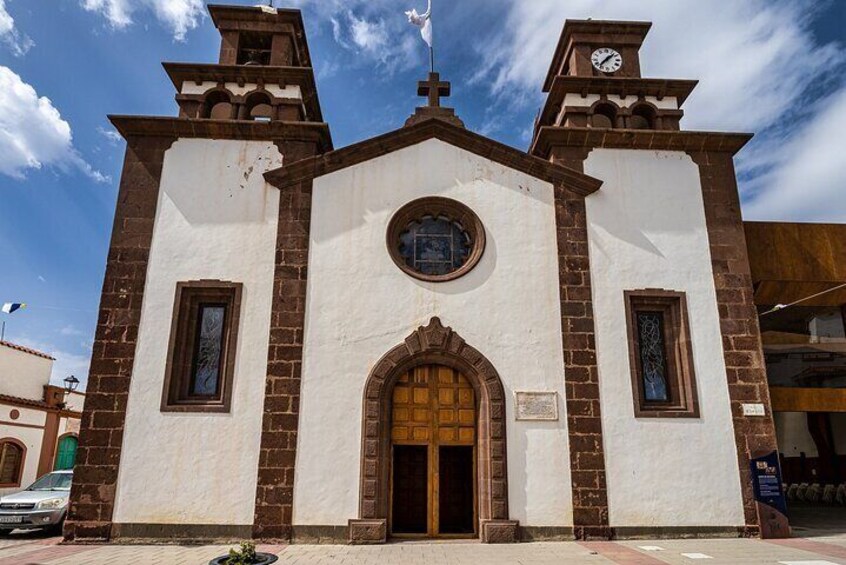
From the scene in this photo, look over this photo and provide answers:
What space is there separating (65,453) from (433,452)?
19707 millimetres

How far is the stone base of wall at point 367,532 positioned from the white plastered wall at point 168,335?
1682 mm

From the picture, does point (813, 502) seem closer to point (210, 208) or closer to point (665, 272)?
point (665, 272)

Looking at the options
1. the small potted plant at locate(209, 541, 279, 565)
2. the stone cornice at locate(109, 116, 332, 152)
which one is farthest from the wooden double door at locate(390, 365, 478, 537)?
the stone cornice at locate(109, 116, 332, 152)

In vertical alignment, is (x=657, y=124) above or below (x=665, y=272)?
above

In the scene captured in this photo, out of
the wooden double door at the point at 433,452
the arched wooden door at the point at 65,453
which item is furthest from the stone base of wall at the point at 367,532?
the arched wooden door at the point at 65,453

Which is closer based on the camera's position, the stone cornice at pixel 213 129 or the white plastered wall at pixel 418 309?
the white plastered wall at pixel 418 309

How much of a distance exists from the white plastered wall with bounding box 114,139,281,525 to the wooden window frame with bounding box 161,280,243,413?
115 millimetres

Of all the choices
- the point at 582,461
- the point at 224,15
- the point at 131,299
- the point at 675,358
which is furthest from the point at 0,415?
the point at 675,358

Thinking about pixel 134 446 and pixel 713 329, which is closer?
pixel 134 446

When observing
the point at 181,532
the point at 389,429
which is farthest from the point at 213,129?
the point at 181,532

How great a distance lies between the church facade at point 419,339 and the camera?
9633mm

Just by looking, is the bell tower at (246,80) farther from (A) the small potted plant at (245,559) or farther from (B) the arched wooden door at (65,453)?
(B) the arched wooden door at (65,453)

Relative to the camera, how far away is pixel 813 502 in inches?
678

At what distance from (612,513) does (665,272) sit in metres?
4.39
